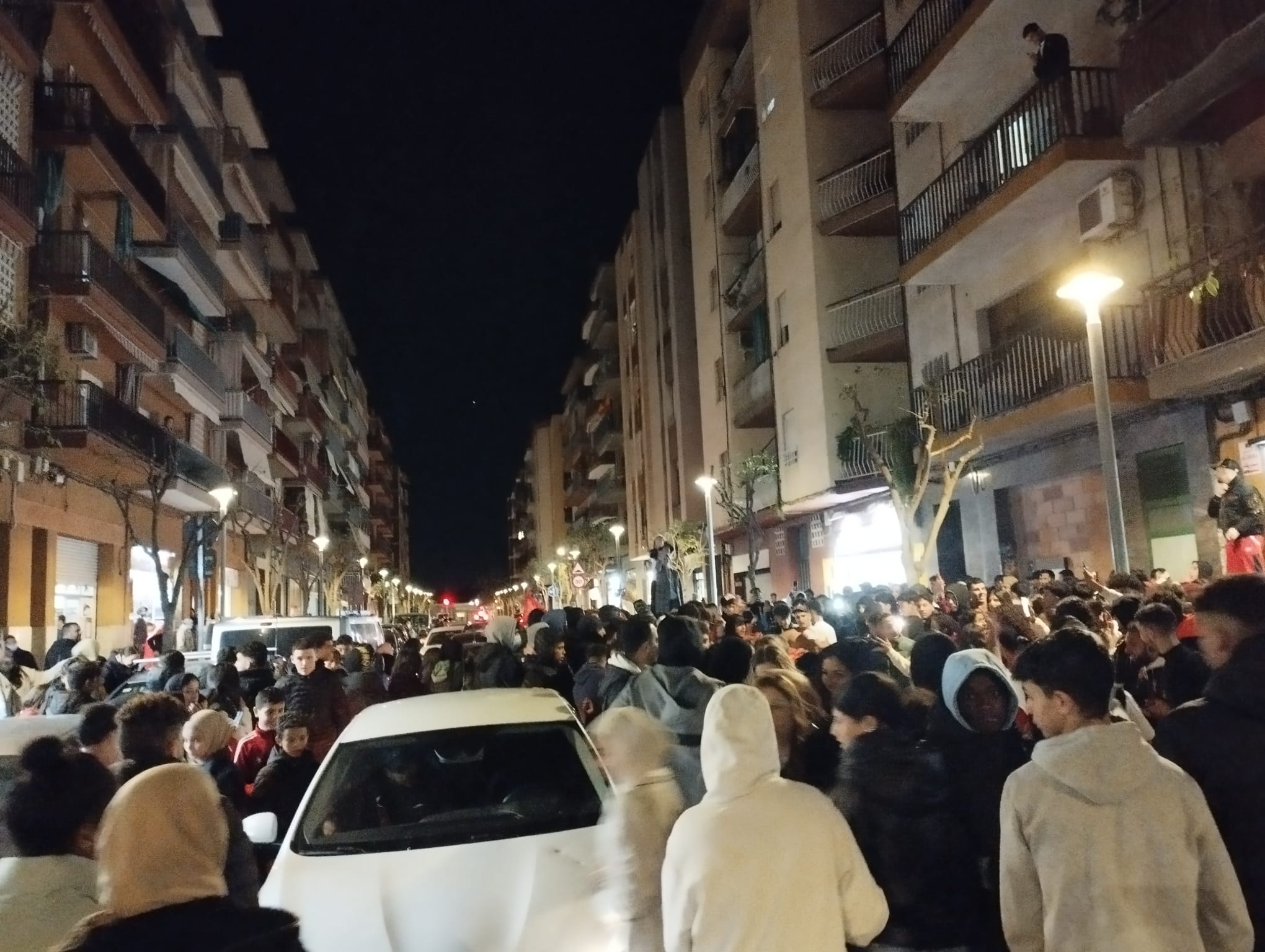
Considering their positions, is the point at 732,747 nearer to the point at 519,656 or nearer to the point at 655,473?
the point at 519,656

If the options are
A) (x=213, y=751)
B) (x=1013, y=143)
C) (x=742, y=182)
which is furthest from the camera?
(x=742, y=182)

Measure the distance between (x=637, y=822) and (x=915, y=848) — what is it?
3.44ft

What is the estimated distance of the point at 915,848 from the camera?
335 centimetres

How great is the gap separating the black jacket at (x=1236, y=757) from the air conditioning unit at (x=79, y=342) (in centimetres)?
2591

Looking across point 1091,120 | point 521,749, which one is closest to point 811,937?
point 521,749

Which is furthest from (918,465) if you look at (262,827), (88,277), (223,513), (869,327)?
(223,513)

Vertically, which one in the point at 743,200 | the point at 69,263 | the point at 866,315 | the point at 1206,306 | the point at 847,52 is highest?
the point at 847,52

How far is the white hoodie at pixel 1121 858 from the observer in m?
2.97

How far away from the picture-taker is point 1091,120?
582 inches

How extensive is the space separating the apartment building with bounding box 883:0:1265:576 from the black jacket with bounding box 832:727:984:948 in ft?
33.2

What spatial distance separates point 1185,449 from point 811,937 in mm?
12742

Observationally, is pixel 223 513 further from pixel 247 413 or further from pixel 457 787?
pixel 457 787

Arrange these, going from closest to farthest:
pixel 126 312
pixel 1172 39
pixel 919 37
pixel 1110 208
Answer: pixel 1172 39 → pixel 1110 208 → pixel 919 37 → pixel 126 312

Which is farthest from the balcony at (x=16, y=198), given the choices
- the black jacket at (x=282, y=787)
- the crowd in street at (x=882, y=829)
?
the crowd in street at (x=882, y=829)
